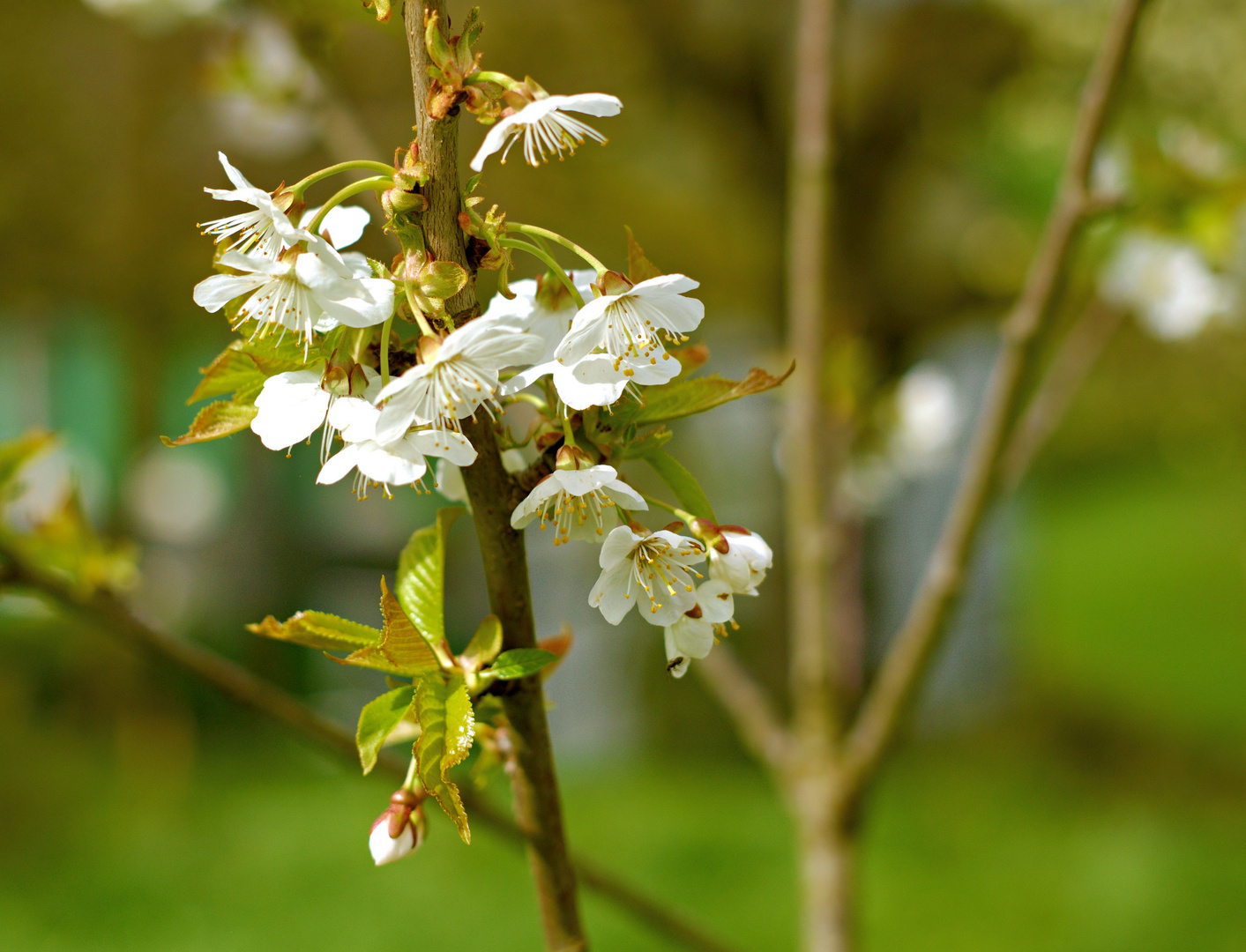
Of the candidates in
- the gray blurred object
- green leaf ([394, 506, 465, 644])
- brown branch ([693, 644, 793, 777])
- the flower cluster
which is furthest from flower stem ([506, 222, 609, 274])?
the gray blurred object

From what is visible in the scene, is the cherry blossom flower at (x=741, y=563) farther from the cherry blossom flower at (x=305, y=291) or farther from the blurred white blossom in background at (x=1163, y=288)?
the blurred white blossom in background at (x=1163, y=288)

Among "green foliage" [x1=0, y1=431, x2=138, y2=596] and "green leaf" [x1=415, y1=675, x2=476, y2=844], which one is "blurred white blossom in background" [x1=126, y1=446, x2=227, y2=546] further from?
"green leaf" [x1=415, y1=675, x2=476, y2=844]

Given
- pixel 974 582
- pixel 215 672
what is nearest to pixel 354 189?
pixel 215 672

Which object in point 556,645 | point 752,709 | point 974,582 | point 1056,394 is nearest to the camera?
point 556,645

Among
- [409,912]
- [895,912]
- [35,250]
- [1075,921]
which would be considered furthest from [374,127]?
[1075,921]

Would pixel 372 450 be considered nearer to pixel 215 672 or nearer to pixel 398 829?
pixel 398 829
